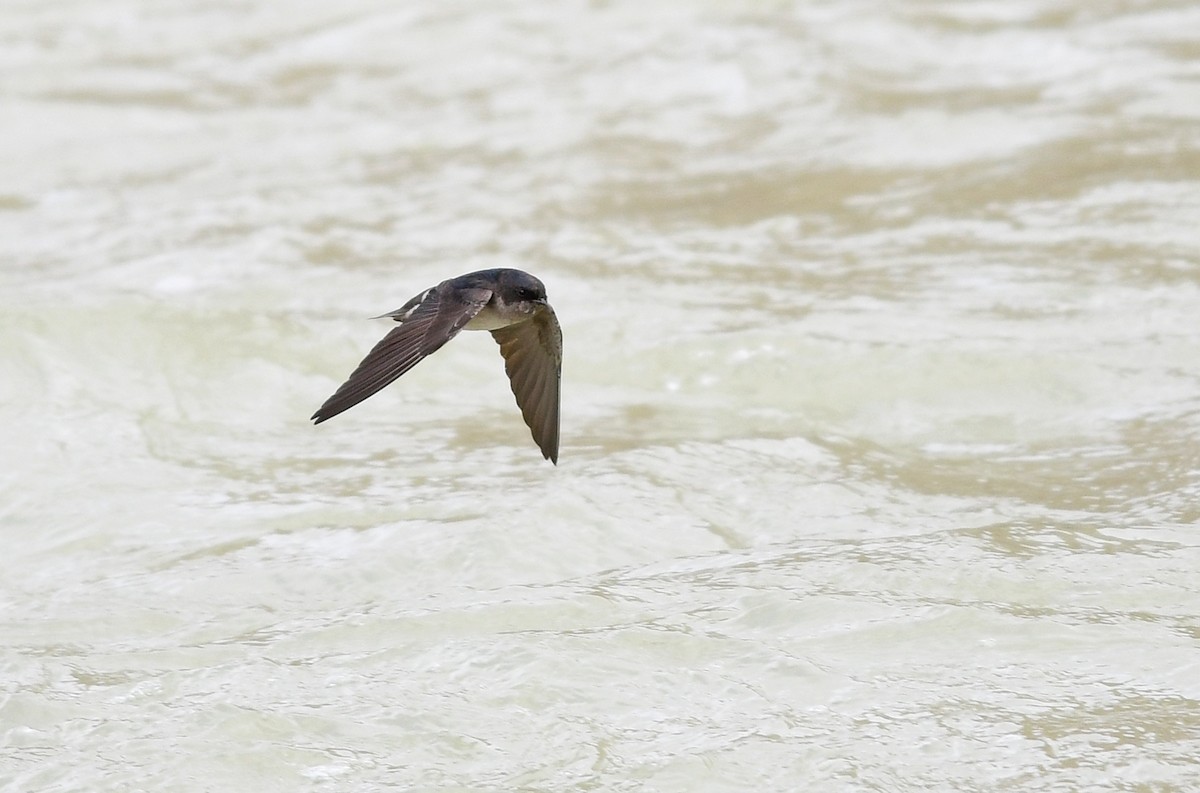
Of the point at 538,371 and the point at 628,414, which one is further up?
the point at 538,371

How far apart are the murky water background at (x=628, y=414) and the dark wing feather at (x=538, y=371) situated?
0.41m

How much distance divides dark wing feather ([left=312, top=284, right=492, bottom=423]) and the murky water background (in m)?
0.66

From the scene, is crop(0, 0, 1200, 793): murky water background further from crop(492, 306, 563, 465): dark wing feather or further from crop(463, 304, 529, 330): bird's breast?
crop(463, 304, 529, 330): bird's breast

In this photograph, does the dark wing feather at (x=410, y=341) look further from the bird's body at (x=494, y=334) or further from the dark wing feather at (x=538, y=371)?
the dark wing feather at (x=538, y=371)

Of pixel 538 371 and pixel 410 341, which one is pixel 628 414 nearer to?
pixel 538 371

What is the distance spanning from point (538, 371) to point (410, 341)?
0.62 meters

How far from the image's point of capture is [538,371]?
3.98 meters

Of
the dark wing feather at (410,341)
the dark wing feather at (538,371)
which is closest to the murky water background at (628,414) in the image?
the dark wing feather at (538,371)

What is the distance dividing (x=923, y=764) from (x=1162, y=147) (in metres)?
4.86

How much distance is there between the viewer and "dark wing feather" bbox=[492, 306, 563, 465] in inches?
156

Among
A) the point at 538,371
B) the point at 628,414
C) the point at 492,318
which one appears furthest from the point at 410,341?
the point at 628,414

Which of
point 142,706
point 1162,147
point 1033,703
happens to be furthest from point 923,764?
point 1162,147

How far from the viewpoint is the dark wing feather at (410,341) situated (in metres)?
3.25

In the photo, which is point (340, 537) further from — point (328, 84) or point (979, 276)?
point (328, 84)
